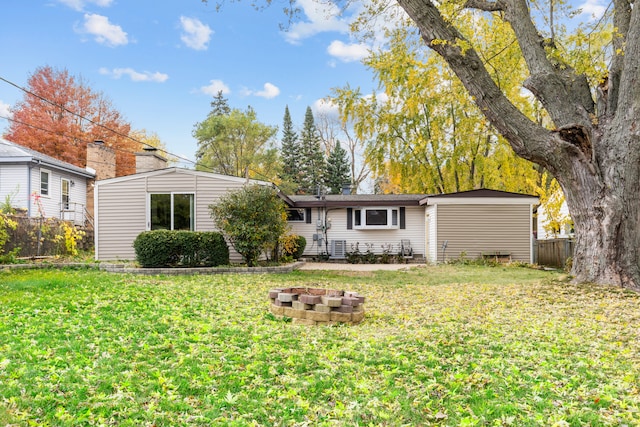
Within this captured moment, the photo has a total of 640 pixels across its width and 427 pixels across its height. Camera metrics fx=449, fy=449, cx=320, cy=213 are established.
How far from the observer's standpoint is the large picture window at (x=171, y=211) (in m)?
13.6

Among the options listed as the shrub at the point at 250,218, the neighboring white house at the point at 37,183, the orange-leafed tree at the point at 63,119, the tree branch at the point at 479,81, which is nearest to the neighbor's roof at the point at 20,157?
the neighboring white house at the point at 37,183

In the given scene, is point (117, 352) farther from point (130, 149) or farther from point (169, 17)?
point (130, 149)

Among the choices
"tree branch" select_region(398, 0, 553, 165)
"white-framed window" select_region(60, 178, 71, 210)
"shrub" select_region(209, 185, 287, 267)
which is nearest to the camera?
"tree branch" select_region(398, 0, 553, 165)

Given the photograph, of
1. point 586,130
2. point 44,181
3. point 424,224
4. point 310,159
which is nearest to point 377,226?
point 424,224

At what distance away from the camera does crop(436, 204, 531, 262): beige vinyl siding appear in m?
15.9

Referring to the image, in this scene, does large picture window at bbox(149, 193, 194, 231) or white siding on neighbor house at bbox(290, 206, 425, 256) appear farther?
white siding on neighbor house at bbox(290, 206, 425, 256)

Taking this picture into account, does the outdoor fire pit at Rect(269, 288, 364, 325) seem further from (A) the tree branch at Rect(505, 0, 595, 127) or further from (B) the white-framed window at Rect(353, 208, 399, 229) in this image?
(B) the white-framed window at Rect(353, 208, 399, 229)

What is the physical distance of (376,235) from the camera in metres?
17.8

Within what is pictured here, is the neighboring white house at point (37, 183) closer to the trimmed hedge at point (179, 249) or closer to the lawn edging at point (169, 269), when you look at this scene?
the lawn edging at point (169, 269)

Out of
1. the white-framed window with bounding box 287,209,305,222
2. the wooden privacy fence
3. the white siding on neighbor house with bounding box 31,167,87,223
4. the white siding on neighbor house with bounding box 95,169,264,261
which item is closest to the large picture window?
the white siding on neighbor house with bounding box 95,169,264,261

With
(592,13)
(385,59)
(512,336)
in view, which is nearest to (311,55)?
(385,59)

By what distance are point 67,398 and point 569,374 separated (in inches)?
142

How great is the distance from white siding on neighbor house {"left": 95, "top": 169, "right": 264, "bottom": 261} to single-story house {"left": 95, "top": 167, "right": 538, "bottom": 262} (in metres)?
0.03

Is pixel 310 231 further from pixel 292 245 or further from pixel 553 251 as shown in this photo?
pixel 553 251
